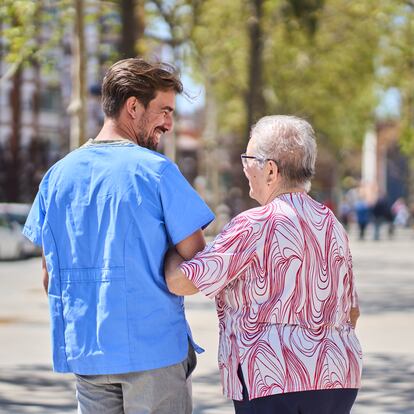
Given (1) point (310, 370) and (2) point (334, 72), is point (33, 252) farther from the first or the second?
(1) point (310, 370)

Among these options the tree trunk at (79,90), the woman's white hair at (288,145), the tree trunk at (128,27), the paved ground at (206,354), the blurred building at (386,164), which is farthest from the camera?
the blurred building at (386,164)

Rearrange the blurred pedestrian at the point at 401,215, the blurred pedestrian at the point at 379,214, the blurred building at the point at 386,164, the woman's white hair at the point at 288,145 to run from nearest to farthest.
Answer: the woman's white hair at the point at 288,145 → the blurred pedestrian at the point at 379,214 → the blurred pedestrian at the point at 401,215 → the blurred building at the point at 386,164

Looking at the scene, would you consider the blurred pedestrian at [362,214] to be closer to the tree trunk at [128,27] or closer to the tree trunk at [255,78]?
the tree trunk at [255,78]

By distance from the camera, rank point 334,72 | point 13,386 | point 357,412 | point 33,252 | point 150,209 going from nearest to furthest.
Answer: point 150,209 < point 357,412 < point 13,386 < point 33,252 < point 334,72

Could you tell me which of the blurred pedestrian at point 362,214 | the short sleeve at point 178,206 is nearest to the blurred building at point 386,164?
the blurred pedestrian at point 362,214

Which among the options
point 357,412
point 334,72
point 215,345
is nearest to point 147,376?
point 357,412

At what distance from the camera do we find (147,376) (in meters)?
3.30

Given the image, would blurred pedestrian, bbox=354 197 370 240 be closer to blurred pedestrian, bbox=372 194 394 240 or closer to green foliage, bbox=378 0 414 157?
blurred pedestrian, bbox=372 194 394 240

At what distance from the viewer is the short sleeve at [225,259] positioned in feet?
11.0

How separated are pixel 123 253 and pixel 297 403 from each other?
68 centimetres

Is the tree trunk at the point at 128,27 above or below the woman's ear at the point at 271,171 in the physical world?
above

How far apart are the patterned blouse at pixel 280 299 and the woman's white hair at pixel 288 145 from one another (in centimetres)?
9

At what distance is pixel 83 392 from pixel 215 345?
7.12 metres

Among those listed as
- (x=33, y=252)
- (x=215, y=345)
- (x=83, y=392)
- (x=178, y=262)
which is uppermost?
(x=178, y=262)
